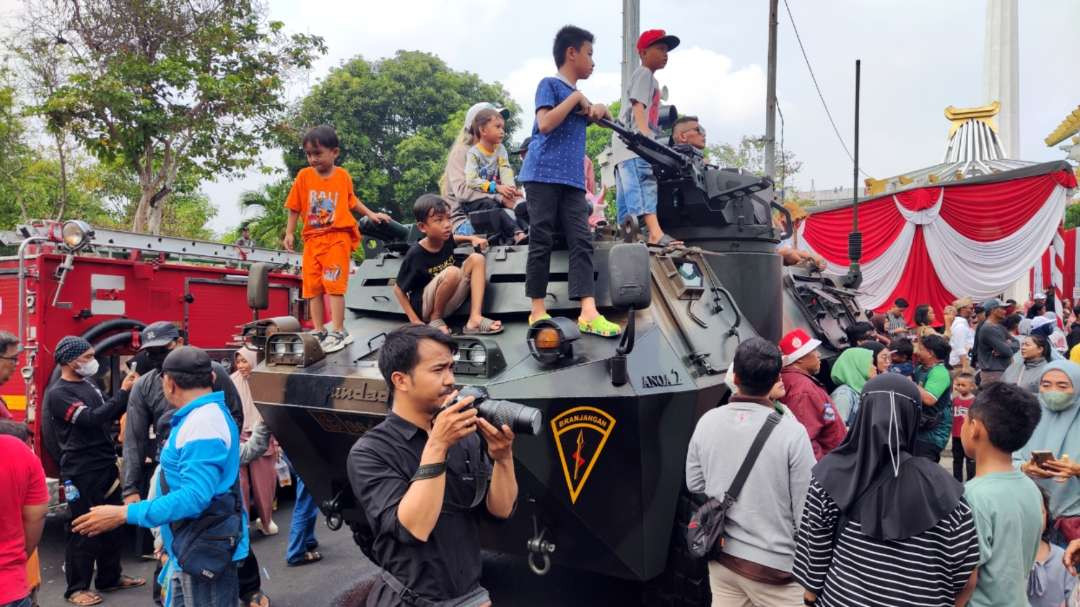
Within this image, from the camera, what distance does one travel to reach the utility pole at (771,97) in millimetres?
14461

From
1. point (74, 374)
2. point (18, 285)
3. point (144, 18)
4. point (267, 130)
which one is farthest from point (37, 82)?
point (74, 374)

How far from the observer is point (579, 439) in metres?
3.59

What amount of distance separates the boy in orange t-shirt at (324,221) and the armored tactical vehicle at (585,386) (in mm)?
131

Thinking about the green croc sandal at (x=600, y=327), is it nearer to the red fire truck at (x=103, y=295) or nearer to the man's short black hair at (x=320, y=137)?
the man's short black hair at (x=320, y=137)

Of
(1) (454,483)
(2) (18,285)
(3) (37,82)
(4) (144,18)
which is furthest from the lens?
(3) (37,82)

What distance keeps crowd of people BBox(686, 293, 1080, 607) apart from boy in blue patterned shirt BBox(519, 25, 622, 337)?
0.95 meters

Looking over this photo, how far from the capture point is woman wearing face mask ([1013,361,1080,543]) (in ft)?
12.0

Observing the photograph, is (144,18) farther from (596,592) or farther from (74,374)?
(596,592)

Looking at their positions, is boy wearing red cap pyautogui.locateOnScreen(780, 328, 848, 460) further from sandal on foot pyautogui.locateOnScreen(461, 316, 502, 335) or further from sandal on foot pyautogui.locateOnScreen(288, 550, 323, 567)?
sandal on foot pyautogui.locateOnScreen(288, 550, 323, 567)

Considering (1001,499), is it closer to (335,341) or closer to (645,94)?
(335,341)

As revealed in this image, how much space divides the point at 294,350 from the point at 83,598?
2411 millimetres

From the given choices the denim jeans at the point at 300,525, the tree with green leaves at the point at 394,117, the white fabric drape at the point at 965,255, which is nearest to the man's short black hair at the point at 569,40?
the denim jeans at the point at 300,525

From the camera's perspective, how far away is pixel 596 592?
5266mm

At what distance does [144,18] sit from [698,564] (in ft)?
45.2
